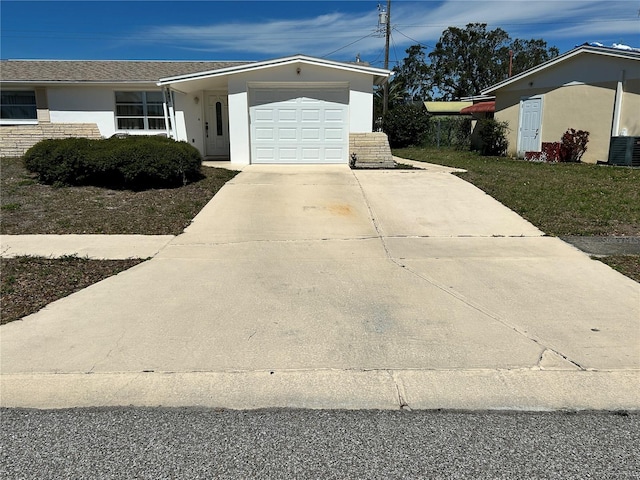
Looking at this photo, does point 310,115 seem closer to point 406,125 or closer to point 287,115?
point 287,115

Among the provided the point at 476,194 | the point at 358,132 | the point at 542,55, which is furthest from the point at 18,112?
the point at 542,55

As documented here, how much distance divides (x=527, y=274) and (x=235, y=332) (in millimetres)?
3843

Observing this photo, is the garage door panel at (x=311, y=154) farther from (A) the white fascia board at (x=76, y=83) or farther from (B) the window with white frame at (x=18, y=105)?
(B) the window with white frame at (x=18, y=105)

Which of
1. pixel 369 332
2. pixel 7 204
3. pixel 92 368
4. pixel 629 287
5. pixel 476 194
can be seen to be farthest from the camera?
pixel 476 194

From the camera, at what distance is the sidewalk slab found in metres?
7.43

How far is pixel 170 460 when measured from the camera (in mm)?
2934

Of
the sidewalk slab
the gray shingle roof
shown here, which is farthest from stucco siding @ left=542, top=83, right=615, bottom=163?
the sidewalk slab

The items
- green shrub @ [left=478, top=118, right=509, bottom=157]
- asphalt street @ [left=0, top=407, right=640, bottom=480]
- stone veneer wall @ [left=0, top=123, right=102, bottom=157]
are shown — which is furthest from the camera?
green shrub @ [left=478, top=118, right=509, bottom=157]

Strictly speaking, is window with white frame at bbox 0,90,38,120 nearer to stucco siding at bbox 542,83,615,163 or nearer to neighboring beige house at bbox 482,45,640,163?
neighboring beige house at bbox 482,45,640,163

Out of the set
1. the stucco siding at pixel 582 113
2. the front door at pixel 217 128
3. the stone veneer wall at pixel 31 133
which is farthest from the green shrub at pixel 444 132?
the stone veneer wall at pixel 31 133

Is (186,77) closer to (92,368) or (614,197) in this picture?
(614,197)

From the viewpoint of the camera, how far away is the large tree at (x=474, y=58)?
60.2 metres

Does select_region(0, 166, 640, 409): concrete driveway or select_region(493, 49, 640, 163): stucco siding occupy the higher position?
select_region(493, 49, 640, 163): stucco siding

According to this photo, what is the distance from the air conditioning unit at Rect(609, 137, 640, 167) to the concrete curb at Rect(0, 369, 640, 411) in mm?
15688
